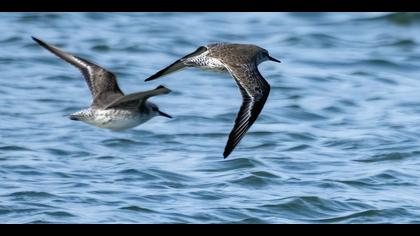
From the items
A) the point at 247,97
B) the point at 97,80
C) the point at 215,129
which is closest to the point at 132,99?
the point at 97,80

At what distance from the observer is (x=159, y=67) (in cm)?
1495

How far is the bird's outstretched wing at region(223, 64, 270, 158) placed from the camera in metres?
7.66

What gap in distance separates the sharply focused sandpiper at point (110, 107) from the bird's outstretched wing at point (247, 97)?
2.40 feet

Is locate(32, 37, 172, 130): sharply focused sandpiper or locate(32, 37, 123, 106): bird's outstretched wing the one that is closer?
locate(32, 37, 172, 130): sharply focused sandpiper

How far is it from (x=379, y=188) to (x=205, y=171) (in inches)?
65.8

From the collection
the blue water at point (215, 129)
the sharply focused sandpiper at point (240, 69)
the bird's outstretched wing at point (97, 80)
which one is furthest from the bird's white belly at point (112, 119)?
the blue water at point (215, 129)

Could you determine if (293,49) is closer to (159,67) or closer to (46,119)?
(159,67)

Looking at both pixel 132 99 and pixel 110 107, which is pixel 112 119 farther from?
pixel 132 99

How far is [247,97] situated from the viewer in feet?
26.2

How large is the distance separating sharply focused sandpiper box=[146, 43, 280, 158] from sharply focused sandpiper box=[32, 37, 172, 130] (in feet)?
1.46

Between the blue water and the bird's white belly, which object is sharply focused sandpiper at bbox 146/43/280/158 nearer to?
the bird's white belly

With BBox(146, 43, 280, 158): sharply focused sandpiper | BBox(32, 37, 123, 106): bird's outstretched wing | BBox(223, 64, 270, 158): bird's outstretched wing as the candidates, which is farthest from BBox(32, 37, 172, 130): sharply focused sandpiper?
BBox(223, 64, 270, 158): bird's outstretched wing

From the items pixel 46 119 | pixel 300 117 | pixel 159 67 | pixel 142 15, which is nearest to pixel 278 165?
pixel 300 117

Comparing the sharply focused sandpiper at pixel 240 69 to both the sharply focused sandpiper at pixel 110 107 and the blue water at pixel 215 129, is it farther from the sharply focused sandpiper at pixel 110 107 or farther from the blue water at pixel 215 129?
the blue water at pixel 215 129
